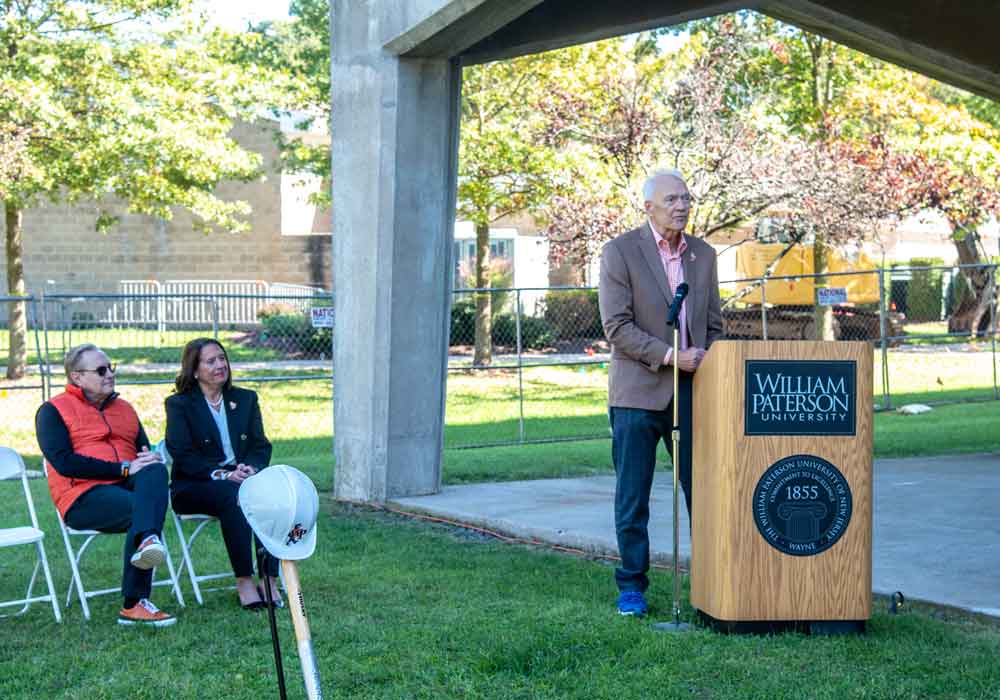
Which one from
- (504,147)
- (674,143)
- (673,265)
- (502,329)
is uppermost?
(504,147)

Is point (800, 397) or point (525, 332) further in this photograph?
point (525, 332)

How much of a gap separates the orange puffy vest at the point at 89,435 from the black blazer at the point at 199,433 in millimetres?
233

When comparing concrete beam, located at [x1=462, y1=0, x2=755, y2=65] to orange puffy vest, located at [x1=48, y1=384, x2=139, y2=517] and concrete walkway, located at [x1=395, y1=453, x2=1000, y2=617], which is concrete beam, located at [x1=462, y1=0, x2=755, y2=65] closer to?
→ concrete walkway, located at [x1=395, y1=453, x2=1000, y2=617]

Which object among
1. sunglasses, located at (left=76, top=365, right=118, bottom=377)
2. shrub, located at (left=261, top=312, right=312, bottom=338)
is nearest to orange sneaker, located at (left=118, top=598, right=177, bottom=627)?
sunglasses, located at (left=76, top=365, right=118, bottom=377)

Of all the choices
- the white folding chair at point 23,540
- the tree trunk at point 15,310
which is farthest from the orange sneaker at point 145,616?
the tree trunk at point 15,310

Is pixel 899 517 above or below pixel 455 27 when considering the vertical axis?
below

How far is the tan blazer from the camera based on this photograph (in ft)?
20.2

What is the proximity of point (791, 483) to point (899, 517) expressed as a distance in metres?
3.55

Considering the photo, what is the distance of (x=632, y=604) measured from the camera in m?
6.15

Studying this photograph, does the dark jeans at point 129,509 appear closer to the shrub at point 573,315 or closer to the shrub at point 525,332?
the shrub at point 525,332

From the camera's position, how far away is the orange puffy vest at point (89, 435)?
272 inches

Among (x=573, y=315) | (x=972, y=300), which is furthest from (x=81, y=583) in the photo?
(x=972, y=300)

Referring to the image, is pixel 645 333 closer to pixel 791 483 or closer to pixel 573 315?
pixel 791 483

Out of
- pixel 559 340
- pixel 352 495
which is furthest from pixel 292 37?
pixel 352 495
